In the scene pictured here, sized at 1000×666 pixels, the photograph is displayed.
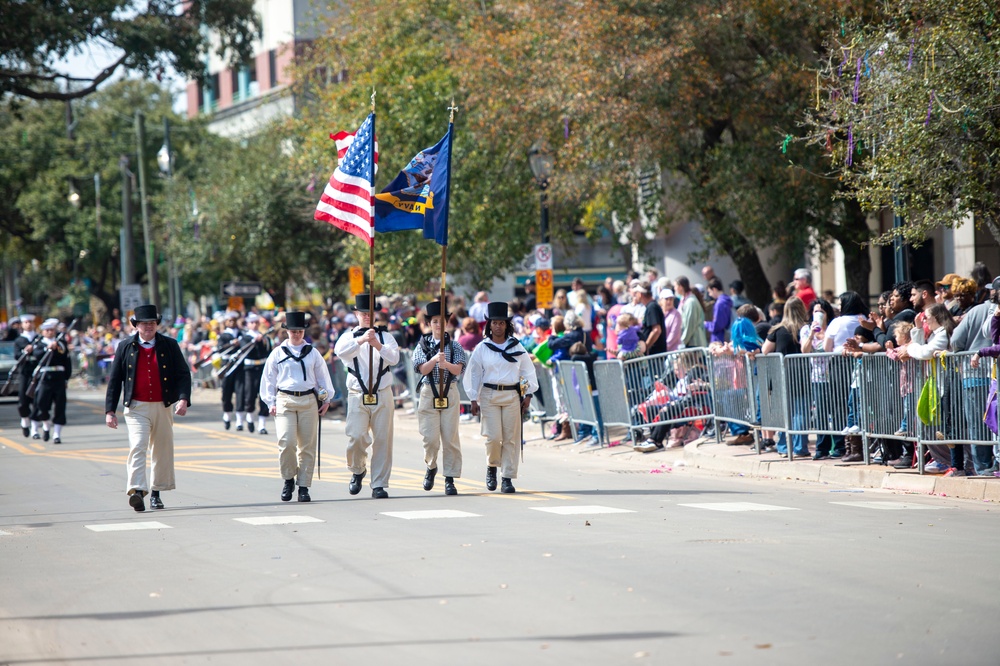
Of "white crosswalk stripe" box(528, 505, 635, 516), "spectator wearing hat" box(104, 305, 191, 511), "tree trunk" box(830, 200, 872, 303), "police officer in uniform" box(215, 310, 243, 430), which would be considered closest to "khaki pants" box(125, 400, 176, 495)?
"spectator wearing hat" box(104, 305, 191, 511)

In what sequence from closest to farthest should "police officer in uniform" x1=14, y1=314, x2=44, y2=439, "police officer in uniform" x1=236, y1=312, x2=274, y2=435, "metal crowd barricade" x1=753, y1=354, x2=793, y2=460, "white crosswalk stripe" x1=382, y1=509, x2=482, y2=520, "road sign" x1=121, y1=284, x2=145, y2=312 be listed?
"white crosswalk stripe" x1=382, y1=509, x2=482, y2=520 < "metal crowd barricade" x1=753, y1=354, x2=793, y2=460 < "police officer in uniform" x1=236, y1=312, x2=274, y2=435 < "police officer in uniform" x1=14, y1=314, x2=44, y2=439 < "road sign" x1=121, y1=284, x2=145, y2=312

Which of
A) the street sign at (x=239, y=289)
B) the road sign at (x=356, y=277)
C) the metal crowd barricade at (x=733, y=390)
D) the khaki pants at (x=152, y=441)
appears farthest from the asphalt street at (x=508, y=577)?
the street sign at (x=239, y=289)

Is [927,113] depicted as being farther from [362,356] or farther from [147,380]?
[147,380]

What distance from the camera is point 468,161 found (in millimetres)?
31047

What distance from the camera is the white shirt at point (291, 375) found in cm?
1370

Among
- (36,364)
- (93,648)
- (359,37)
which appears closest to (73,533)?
(93,648)

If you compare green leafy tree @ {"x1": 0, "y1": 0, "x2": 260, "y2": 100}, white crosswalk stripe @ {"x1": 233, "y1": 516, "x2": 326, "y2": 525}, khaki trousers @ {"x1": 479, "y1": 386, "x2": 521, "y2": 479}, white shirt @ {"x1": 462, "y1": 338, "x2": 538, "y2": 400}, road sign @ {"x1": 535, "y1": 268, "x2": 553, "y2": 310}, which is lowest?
A: white crosswalk stripe @ {"x1": 233, "y1": 516, "x2": 326, "y2": 525}

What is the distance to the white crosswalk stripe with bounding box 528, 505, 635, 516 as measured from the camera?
39.1ft

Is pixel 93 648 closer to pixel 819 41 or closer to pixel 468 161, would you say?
pixel 819 41

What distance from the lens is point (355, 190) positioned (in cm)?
1442

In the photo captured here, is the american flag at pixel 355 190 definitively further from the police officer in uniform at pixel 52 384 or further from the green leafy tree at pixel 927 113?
the police officer in uniform at pixel 52 384

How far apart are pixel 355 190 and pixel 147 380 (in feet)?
9.66

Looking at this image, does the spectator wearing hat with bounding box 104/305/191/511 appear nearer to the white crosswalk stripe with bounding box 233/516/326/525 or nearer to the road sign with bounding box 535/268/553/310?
the white crosswalk stripe with bounding box 233/516/326/525

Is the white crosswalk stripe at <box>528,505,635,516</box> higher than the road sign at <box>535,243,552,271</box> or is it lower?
lower
